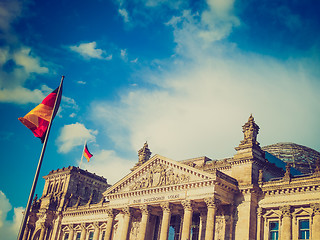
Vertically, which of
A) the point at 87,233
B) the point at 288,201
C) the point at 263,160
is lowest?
the point at 87,233

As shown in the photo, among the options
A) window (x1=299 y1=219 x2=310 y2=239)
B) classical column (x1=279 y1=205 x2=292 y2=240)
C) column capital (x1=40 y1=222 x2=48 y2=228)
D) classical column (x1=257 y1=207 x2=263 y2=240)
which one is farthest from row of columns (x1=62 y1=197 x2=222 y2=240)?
column capital (x1=40 y1=222 x2=48 y2=228)

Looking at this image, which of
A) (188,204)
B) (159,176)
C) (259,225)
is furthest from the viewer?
(159,176)

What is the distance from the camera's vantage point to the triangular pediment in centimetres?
4222

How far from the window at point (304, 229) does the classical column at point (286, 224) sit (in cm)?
94

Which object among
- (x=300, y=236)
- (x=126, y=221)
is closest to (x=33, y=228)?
(x=126, y=221)

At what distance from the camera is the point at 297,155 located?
189ft

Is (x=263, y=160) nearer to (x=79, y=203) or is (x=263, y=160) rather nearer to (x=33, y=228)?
(x=79, y=203)

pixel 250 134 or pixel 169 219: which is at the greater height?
pixel 250 134

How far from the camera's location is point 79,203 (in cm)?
6744

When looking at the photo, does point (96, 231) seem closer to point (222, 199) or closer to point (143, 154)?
point (143, 154)

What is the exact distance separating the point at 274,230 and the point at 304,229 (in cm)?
323

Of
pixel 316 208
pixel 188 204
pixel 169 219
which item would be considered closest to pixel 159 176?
pixel 169 219

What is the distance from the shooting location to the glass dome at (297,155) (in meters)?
55.2

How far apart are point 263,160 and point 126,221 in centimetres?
1854
